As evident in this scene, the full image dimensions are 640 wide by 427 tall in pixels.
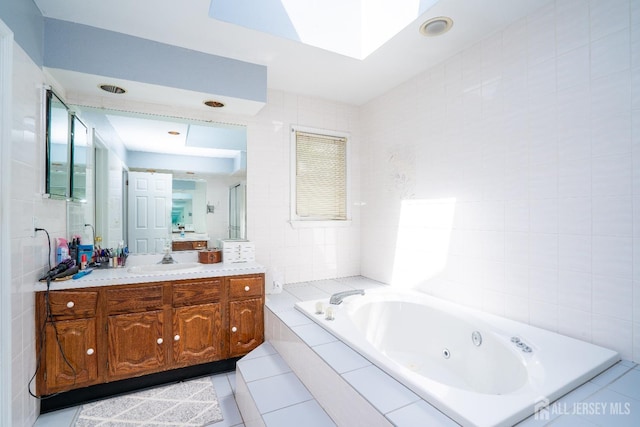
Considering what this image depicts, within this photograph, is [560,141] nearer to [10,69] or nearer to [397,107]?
[397,107]

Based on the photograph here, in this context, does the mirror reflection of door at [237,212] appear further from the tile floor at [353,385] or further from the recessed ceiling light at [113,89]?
the recessed ceiling light at [113,89]

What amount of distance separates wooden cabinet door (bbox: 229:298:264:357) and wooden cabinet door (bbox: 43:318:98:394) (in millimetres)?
891

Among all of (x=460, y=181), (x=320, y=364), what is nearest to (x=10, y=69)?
(x=320, y=364)

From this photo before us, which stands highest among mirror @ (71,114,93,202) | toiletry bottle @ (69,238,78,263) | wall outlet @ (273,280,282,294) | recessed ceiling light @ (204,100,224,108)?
recessed ceiling light @ (204,100,224,108)

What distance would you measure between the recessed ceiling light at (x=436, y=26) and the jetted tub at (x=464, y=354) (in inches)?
76.9

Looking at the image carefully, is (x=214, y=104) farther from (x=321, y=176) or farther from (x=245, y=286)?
(x=245, y=286)

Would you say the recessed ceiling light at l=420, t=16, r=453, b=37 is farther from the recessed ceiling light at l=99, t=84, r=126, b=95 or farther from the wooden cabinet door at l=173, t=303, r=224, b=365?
the wooden cabinet door at l=173, t=303, r=224, b=365

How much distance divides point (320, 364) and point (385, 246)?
1744mm

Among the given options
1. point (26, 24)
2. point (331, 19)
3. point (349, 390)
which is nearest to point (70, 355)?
point (349, 390)

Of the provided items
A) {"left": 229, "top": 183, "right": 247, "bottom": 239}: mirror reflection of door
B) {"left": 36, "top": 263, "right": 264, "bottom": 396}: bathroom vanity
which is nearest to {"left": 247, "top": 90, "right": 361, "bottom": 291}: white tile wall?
{"left": 229, "top": 183, "right": 247, "bottom": 239}: mirror reflection of door

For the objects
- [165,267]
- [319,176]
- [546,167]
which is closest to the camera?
[546,167]

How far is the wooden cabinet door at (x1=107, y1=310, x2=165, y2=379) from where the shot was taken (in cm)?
207

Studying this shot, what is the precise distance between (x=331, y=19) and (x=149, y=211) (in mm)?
2163

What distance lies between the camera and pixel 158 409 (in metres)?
1.98
